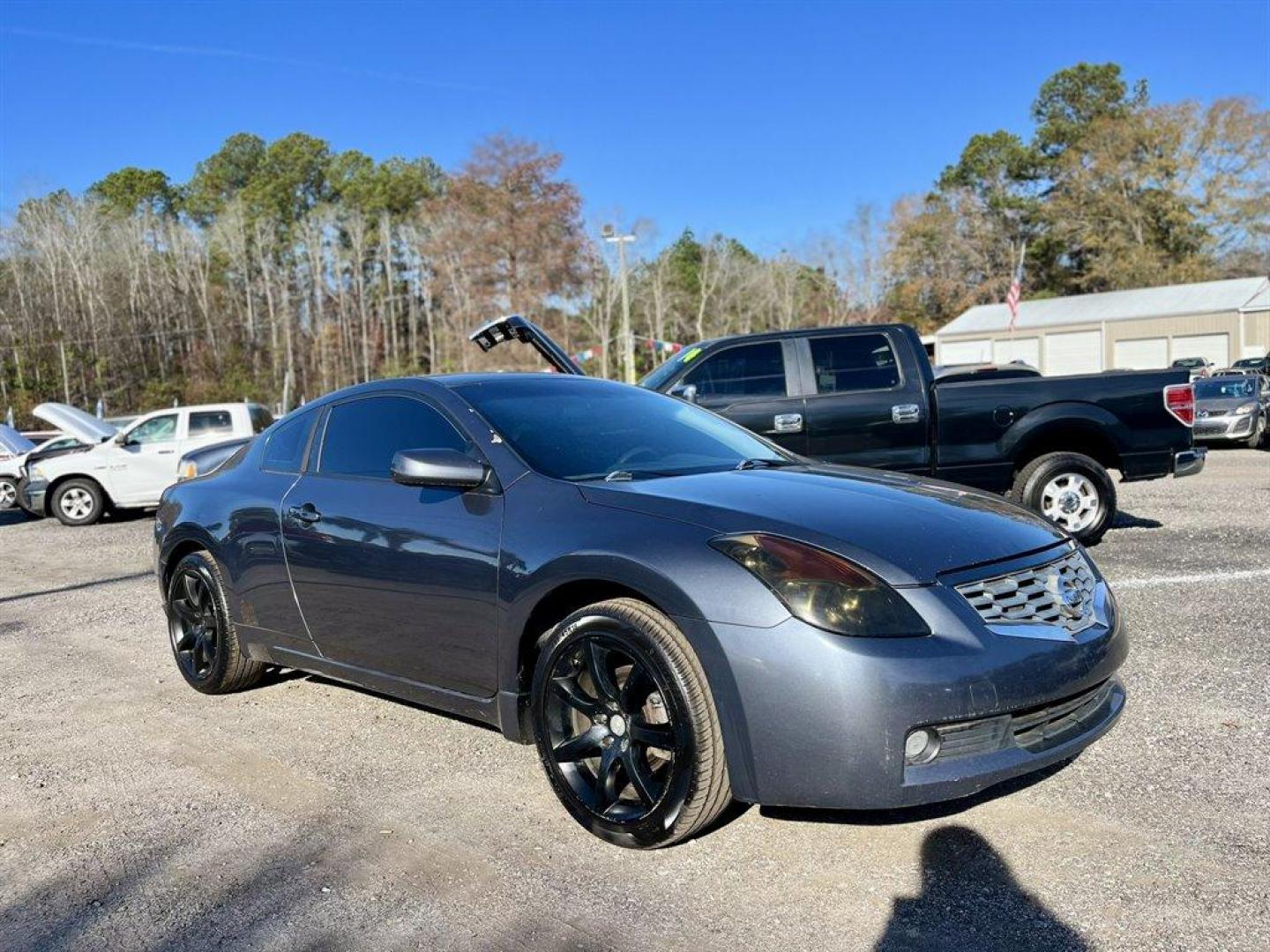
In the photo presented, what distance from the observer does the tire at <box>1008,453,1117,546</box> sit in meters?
8.36

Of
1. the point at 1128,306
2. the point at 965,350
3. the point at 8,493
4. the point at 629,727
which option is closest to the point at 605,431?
the point at 629,727

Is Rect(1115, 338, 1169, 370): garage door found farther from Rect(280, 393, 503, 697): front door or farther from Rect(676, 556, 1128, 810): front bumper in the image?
Rect(676, 556, 1128, 810): front bumper

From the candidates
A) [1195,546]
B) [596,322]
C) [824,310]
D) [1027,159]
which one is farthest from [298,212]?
[1195,546]

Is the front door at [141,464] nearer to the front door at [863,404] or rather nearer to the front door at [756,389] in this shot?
the front door at [756,389]

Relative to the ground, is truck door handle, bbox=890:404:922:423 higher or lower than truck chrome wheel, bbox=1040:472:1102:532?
higher

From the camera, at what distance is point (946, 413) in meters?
8.50

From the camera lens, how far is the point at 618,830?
10.6ft

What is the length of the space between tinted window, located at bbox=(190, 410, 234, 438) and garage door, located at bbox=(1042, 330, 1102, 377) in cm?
4284

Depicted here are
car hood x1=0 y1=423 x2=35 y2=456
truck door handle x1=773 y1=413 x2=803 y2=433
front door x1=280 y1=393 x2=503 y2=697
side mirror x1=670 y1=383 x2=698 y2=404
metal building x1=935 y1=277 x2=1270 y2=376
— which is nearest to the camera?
front door x1=280 y1=393 x2=503 y2=697

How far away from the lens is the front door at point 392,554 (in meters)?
3.70

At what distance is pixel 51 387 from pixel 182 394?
24.0 ft

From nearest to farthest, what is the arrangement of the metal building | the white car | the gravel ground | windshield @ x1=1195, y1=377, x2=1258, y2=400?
the gravel ground → the white car → windshield @ x1=1195, y1=377, x2=1258, y2=400 → the metal building

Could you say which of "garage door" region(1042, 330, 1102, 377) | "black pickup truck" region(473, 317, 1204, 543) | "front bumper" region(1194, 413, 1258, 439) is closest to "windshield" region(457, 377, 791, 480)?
"black pickup truck" region(473, 317, 1204, 543)

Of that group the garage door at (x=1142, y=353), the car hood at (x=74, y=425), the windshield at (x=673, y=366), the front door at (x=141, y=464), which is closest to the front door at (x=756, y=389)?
the windshield at (x=673, y=366)
